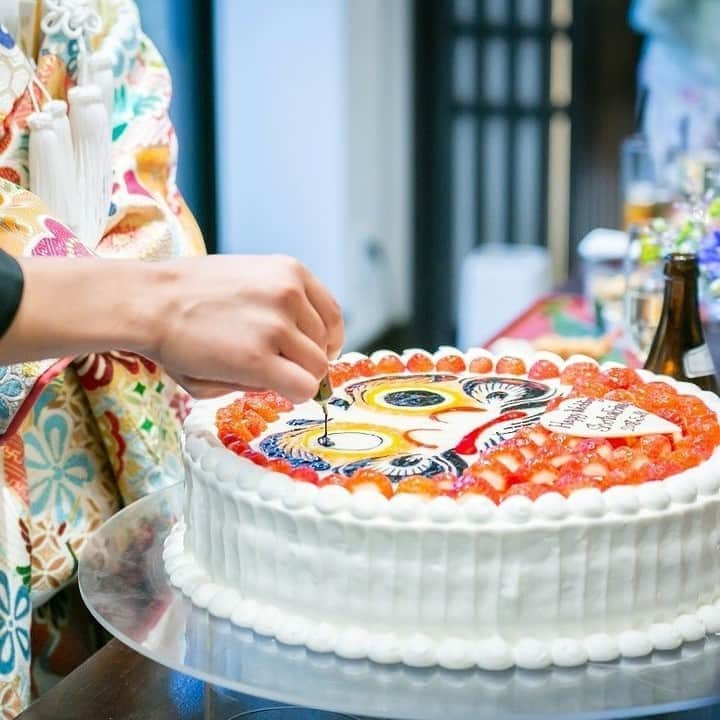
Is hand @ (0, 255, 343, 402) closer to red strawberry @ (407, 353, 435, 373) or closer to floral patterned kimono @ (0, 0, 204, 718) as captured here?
floral patterned kimono @ (0, 0, 204, 718)

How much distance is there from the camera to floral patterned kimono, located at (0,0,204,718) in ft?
3.88

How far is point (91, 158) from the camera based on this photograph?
4.36ft

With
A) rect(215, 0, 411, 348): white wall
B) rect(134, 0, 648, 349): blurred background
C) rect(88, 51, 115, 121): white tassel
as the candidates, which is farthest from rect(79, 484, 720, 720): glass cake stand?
rect(215, 0, 411, 348): white wall

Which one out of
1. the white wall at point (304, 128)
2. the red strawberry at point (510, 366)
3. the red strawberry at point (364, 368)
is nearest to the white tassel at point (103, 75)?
the red strawberry at point (364, 368)

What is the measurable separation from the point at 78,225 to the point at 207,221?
3447 millimetres

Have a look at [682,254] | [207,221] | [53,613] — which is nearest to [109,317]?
[53,613]

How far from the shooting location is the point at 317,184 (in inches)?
189

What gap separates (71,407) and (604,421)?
526mm

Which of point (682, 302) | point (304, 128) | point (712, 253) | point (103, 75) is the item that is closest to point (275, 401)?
point (103, 75)

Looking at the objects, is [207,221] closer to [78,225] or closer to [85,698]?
[78,225]

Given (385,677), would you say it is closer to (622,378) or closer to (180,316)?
(180,316)

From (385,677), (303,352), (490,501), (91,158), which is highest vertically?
(91,158)

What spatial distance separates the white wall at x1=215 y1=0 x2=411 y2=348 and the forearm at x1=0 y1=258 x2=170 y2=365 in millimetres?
3860

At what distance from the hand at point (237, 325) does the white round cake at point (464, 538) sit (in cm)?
10
